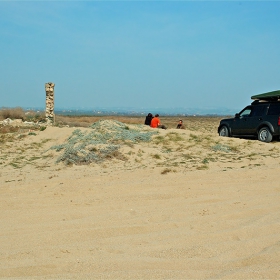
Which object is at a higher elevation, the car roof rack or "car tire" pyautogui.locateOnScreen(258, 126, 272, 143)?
the car roof rack

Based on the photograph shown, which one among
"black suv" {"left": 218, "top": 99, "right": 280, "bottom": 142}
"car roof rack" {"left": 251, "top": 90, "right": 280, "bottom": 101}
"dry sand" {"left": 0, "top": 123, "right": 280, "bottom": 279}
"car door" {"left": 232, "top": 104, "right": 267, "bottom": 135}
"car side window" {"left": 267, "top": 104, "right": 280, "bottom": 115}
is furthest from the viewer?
"car roof rack" {"left": 251, "top": 90, "right": 280, "bottom": 101}

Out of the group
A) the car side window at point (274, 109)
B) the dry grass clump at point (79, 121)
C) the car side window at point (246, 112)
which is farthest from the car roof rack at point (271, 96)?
the dry grass clump at point (79, 121)

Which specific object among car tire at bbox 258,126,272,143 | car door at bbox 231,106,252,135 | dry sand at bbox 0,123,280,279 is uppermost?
car door at bbox 231,106,252,135

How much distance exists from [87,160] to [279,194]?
5.36 meters

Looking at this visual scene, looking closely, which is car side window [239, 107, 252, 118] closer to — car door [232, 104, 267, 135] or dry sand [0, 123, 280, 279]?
car door [232, 104, 267, 135]

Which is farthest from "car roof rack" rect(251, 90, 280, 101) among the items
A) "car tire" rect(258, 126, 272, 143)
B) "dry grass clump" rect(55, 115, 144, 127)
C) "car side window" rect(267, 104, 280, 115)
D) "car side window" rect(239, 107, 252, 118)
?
"dry grass clump" rect(55, 115, 144, 127)

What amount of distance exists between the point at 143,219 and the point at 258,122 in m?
10.8

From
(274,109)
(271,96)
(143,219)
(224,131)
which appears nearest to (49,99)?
(224,131)

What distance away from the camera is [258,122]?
1544 cm

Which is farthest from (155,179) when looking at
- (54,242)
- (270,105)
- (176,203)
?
(270,105)

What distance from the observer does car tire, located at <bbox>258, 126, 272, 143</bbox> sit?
14.9m

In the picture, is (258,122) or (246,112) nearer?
(258,122)

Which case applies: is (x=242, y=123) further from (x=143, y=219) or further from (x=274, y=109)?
(x=143, y=219)

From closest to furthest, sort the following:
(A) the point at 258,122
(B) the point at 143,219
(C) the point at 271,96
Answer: (B) the point at 143,219, (A) the point at 258,122, (C) the point at 271,96
